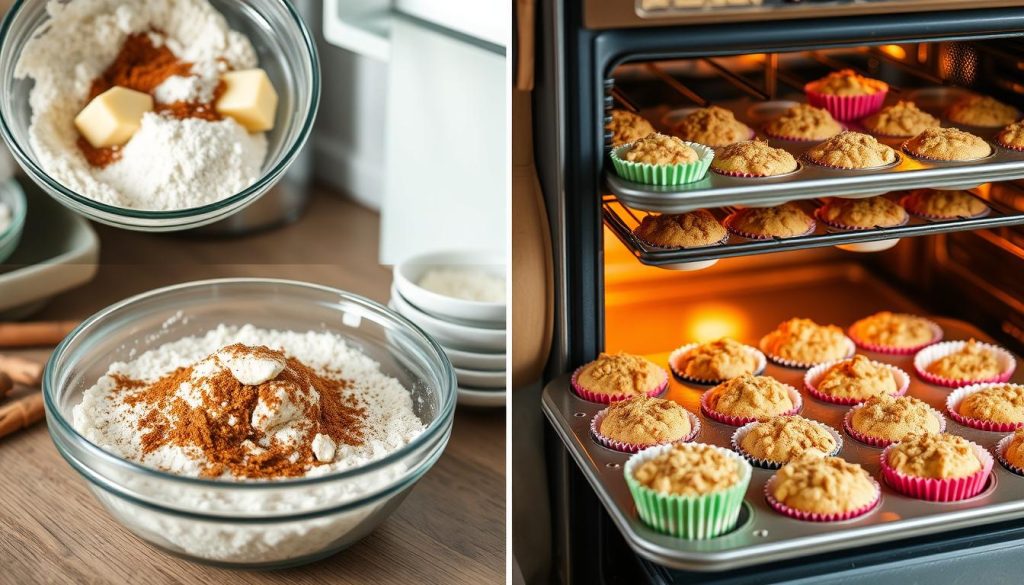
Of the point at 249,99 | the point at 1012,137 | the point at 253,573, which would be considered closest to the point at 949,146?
the point at 1012,137

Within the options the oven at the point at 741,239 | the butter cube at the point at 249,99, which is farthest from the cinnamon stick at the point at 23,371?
the oven at the point at 741,239

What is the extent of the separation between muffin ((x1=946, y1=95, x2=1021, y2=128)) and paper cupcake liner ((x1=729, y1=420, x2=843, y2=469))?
1.59 ft

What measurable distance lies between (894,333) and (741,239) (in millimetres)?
399

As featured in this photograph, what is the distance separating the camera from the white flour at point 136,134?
1.45 meters

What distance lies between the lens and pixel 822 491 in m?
1.27

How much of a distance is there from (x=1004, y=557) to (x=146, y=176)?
113cm

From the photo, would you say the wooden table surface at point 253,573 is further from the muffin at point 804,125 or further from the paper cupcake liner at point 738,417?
the muffin at point 804,125

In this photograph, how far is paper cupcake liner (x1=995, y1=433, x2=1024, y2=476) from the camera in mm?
1377

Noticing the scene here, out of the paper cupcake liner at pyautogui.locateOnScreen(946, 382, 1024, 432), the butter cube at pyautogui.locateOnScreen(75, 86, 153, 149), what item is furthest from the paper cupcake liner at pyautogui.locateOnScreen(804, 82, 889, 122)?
the butter cube at pyautogui.locateOnScreen(75, 86, 153, 149)

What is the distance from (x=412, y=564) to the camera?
55.4 inches

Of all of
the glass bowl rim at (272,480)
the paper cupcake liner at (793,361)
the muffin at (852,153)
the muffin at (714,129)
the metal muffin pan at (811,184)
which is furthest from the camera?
the paper cupcake liner at (793,361)

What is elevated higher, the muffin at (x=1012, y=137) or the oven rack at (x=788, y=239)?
the muffin at (x=1012, y=137)

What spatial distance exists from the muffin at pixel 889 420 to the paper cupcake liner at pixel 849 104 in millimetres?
435

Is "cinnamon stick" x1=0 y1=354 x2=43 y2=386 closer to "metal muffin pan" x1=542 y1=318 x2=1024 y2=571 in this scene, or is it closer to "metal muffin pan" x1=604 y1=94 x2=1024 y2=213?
"metal muffin pan" x1=542 y1=318 x2=1024 y2=571
